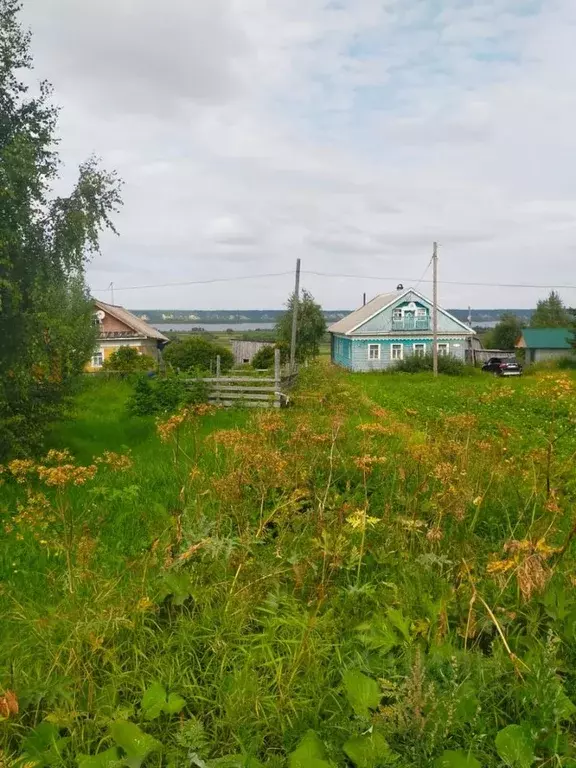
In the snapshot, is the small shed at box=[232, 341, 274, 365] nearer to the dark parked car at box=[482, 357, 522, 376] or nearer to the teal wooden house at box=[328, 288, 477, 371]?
the teal wooden house at box=[328, 288, 477, 371]

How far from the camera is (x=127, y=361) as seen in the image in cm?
3253

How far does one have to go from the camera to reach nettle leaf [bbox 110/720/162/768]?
2.13 metres

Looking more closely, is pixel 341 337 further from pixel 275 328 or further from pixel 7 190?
pixel 7 190

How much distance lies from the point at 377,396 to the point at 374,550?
1717cm

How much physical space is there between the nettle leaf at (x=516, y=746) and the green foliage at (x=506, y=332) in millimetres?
72525

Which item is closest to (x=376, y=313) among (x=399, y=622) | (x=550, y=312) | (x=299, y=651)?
(x=399, y=622)

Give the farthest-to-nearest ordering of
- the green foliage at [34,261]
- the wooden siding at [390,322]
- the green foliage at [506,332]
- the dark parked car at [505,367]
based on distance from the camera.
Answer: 1. the green foliage at [506,332]
2. the dark parked car at [505,367]
3. the wooden siding at [390,322]
4. the green foliage at [34,261]

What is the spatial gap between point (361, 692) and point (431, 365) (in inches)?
1476

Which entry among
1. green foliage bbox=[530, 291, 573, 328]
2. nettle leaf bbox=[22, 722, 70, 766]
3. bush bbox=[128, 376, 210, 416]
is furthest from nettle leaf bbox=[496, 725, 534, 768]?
green foliage bbox=[530, 291, 573, 328]

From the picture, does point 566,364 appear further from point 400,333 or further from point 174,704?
point 174,704

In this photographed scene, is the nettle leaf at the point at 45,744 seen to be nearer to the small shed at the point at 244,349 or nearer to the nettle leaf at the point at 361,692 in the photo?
the nettle leaf at the point at 361,692

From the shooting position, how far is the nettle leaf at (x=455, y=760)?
1.96m

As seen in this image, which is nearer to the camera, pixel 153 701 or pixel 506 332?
pixel 153 701

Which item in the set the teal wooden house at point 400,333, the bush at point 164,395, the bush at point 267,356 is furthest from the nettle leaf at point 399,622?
the teal wooden house at point 400,333
